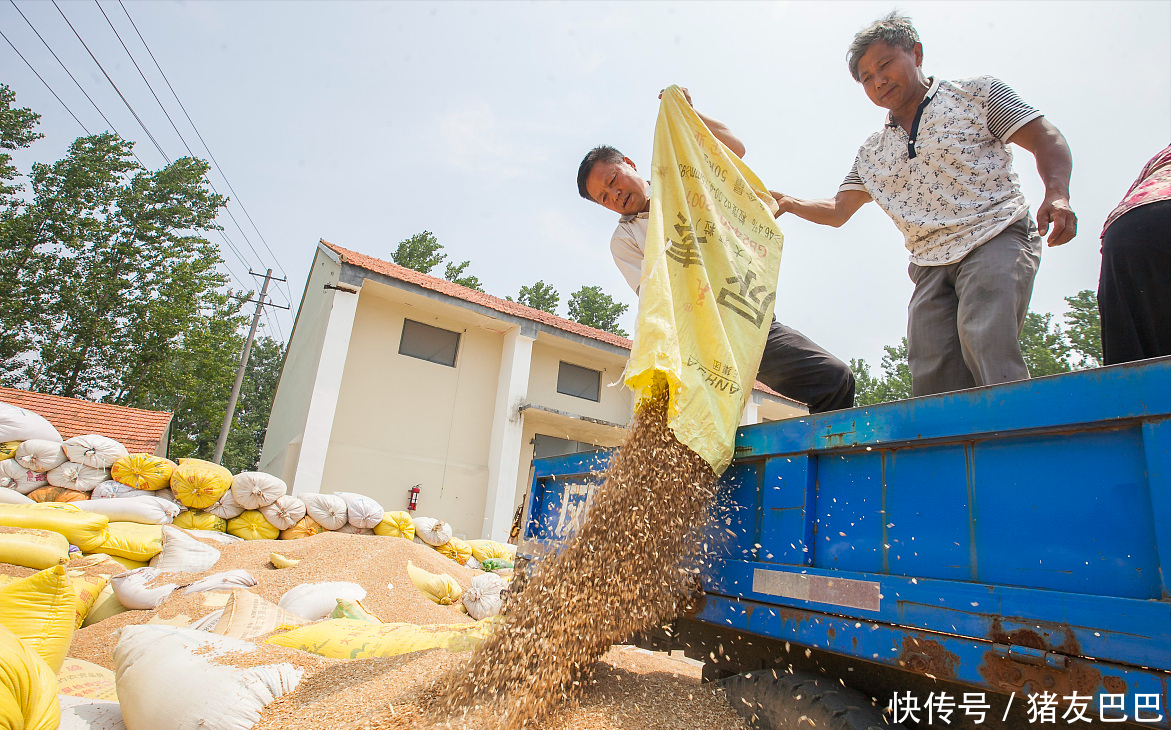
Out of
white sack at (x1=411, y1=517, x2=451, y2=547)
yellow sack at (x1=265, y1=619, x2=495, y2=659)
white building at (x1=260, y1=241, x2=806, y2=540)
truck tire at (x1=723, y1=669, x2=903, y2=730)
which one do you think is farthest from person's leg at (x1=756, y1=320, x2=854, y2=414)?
white building at (x1=260, y1=241, x2=806, y2=540)

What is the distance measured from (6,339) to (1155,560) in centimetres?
2691

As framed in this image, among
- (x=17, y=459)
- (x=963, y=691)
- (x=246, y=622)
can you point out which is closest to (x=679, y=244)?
(x=963, y=691)

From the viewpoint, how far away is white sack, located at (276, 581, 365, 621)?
412 centimetres

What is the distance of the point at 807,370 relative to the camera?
2865 millimetres

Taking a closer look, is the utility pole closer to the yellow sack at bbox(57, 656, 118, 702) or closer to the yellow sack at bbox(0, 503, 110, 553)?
the yellow sack at bbox(0, 503, 110, 553)

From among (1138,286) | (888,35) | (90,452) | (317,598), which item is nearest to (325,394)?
(90,452)

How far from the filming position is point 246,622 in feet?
10.8

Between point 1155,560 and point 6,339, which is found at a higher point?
point 6,339

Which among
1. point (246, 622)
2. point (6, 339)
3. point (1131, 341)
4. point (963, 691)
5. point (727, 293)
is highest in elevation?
point (6, 339)

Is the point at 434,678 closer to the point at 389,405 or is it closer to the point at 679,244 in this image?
the point at 679,244

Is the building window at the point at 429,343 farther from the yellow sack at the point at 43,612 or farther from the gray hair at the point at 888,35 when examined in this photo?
the gray hair at the point at 888,35

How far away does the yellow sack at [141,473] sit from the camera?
710 centimetres

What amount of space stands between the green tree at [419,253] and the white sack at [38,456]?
18.4 m

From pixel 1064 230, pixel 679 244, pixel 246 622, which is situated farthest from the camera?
pixel 246 622
